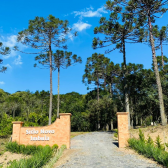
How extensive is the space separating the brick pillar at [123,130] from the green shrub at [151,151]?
466 mm

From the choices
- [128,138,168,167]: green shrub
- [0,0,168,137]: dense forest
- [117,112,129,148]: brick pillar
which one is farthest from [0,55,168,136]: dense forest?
[128,138,168,167]: green shrub

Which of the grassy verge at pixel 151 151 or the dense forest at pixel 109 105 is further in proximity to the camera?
the dense forest at pixel 109 105

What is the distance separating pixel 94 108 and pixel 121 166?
76.0 feet

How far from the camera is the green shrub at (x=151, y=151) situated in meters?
6.42

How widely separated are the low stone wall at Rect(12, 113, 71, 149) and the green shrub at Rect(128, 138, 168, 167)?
3.53m

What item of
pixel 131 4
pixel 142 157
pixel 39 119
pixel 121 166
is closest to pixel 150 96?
pixel 131 4

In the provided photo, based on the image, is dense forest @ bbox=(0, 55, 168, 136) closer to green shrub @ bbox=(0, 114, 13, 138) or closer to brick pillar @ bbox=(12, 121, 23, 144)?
green shrub @ bbox=(0, 114, 13, 138)

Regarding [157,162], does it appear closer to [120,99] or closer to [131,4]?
[131,4]

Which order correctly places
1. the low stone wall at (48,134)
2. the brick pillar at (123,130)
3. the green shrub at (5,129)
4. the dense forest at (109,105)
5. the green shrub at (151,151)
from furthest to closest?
the dense forest at (109,105) < the green shrub at (5,129) < the low stone wall at (48,134) < the brick pillar at (123,130) < the green shrub at (151,151)

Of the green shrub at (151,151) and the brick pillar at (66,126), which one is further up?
the brick pillar at (66,126)

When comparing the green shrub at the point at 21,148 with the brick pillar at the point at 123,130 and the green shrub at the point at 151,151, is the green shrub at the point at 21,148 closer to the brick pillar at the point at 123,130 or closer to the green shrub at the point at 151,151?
the brick pillar at the point at 123,130

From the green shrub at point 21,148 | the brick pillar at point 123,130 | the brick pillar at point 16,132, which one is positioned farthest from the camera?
the brick pillar at point 16,132

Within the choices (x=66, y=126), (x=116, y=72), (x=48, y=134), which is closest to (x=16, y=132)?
(x=48, y=134)

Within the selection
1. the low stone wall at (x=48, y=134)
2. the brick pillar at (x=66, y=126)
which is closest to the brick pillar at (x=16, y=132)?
the low stone wall at (x=48, y=134)
